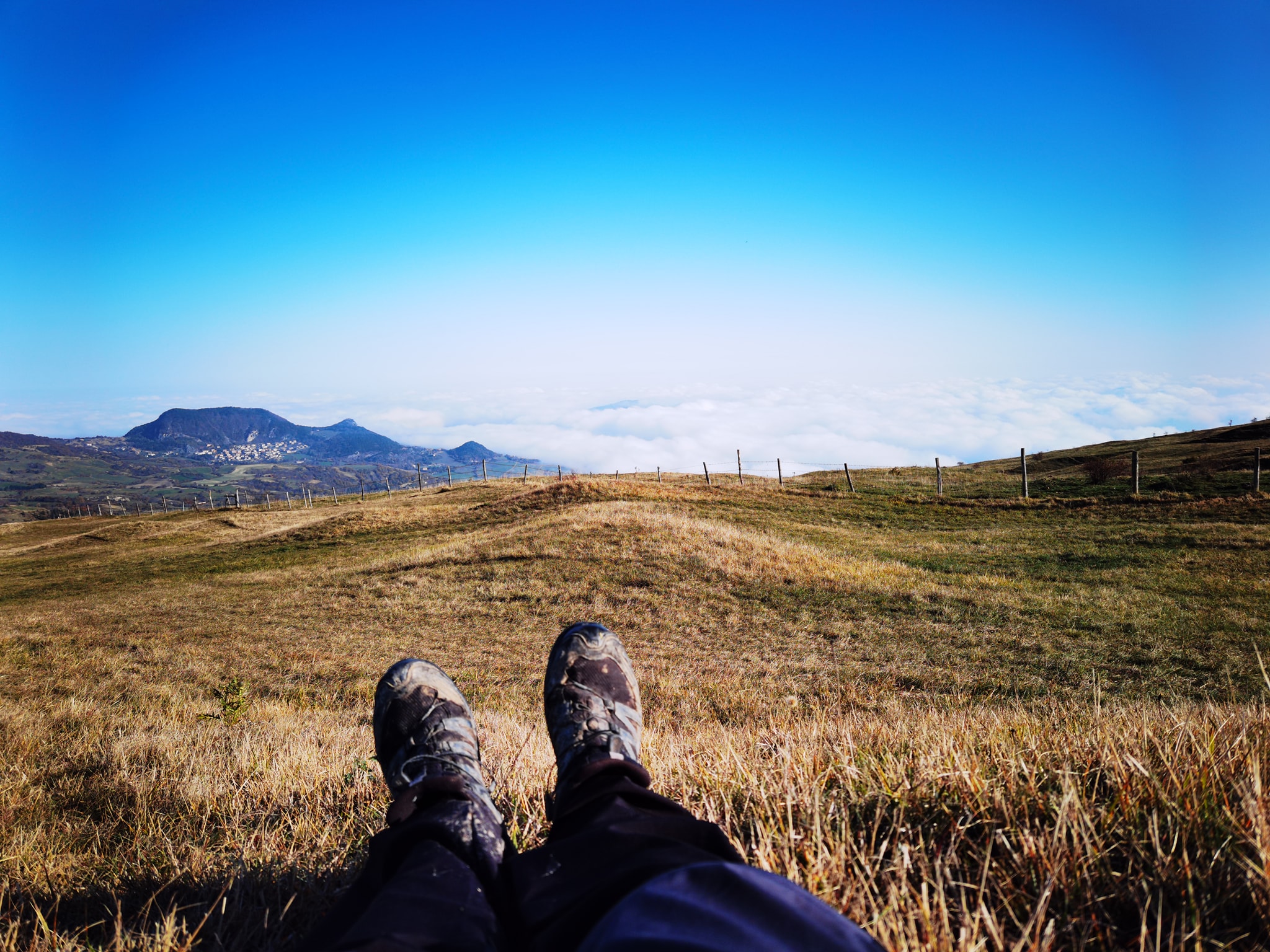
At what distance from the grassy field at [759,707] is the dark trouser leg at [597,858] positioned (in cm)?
22

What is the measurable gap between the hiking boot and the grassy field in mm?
224

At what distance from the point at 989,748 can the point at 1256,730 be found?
Answer: 891 millimetres

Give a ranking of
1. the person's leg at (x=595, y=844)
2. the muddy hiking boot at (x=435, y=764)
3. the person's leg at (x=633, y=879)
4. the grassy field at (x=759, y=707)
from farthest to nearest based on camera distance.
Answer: the muddy hiking boot at (x=435, y=764) → the grassy field at (x=759, y=707) → the person's leg at (x=595, y=844) → the person's leg at (x=633, y=879)

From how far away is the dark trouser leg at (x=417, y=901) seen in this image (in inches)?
41.8

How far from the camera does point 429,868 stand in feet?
4.33

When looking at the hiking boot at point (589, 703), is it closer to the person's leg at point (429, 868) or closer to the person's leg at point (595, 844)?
the person's leg at point (595, 844)

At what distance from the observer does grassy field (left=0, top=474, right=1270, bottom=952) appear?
133 centimetres

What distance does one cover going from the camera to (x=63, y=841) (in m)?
2.21

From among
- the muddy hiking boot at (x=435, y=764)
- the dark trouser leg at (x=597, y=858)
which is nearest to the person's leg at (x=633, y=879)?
the dark trouser leg at (x=597, y=858)

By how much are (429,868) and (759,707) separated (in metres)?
5.97

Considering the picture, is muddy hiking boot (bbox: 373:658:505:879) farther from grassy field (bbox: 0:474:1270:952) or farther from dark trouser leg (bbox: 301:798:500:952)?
grassy field (bbox: 0:474:1270:952)

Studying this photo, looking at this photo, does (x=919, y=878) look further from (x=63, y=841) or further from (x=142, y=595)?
(x=142, y=595)

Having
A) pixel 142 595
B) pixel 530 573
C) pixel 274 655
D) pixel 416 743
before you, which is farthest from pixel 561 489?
pixel 416 743

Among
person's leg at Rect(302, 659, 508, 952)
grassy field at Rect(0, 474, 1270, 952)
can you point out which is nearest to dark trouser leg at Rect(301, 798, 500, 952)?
person's leg at Rect(302, 659, 508, 952)
